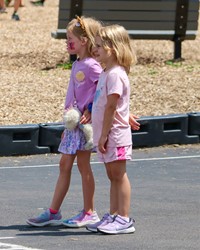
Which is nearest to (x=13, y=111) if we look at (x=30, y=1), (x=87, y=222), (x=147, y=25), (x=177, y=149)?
(x=177, y=149)

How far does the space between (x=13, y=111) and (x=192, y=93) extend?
2.71 m

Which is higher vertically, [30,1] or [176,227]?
[30,1]

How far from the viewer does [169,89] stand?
47.9ft

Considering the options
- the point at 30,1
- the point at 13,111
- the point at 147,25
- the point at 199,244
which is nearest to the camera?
the point at 199,244

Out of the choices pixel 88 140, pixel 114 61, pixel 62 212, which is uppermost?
pixel 114 61

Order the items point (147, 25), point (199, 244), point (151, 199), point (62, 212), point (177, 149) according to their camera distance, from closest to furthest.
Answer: point (199, 244)
point (62, 212)
point (151, 199)
point (177, 149)
point (147, 25)

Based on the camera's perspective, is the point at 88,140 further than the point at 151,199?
No

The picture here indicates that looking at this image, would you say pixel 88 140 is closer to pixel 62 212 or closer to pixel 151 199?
pixel 62 212

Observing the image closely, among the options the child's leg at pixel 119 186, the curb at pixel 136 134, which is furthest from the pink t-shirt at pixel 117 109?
the curb at pixel 136 134

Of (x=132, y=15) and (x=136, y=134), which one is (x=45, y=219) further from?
(x=132, y=15)

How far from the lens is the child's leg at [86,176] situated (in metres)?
7.78

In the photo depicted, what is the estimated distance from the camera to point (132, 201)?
29.4ft

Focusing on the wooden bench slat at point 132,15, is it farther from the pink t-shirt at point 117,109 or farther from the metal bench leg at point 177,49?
the pink t-shirt at point 117,109

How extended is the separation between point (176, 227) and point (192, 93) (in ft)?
22.2
